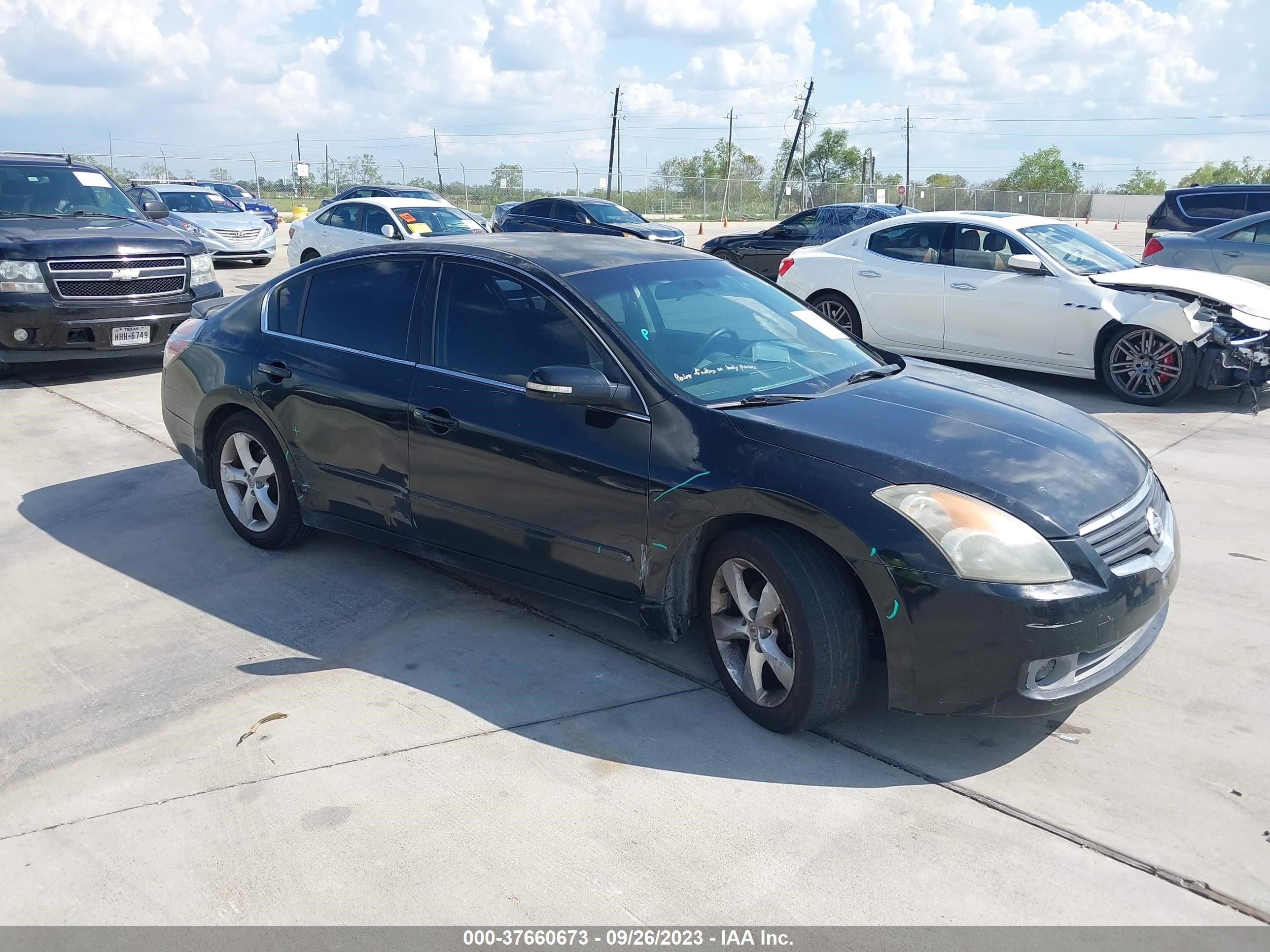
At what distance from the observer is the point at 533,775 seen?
3479mm

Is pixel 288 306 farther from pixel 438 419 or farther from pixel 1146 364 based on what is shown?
pixel 1146 364

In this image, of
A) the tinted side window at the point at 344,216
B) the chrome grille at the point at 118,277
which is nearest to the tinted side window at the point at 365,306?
the chrome grille at the point at 118,277

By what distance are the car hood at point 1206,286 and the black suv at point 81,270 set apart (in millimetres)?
8419

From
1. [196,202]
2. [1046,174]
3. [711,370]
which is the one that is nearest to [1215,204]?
[711,370]

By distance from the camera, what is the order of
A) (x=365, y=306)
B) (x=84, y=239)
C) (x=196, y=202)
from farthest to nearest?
(x=196, y=202), (x=84, y=239), (x=365, y=306)

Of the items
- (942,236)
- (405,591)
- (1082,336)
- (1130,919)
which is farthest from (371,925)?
(942,236)

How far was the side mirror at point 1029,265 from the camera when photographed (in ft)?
30.1

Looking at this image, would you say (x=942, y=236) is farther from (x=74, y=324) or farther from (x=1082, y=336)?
(x=74, y=324)

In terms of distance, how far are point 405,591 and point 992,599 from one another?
2.85m

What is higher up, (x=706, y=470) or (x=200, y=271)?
(x=200, y=271)

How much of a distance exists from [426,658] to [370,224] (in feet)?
40.3

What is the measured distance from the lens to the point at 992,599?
10.5 feet

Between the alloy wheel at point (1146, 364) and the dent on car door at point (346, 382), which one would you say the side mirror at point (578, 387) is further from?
the alloy wheel at point (1146, 364)

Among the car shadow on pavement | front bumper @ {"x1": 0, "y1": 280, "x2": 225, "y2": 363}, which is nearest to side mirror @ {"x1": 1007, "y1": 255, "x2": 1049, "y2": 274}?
the car shadow on pavement
